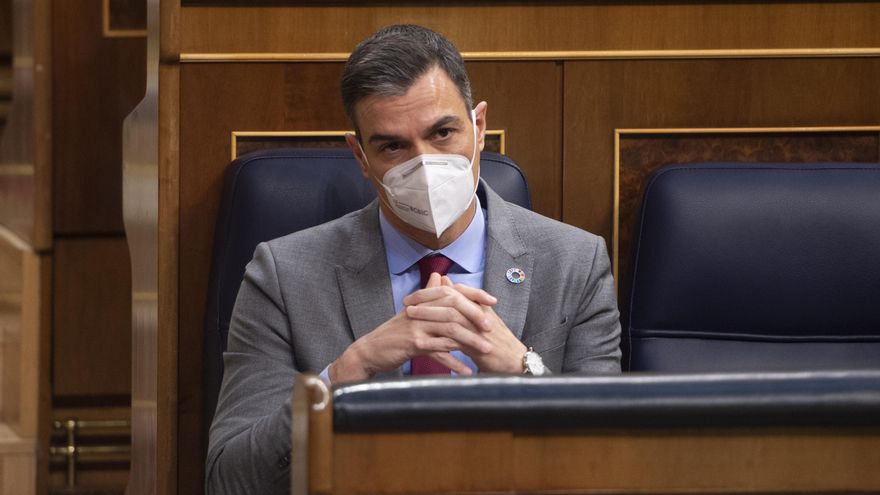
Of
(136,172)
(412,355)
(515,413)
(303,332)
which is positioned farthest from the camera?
(136,172)

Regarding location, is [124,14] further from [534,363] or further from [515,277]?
[534,363]

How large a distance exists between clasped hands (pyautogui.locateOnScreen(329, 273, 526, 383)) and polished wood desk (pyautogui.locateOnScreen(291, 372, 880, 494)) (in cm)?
51

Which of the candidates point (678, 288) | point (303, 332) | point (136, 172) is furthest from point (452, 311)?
point (136, 172)

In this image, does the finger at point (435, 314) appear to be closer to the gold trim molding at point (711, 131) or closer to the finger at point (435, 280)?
the finger at point (435, 280)

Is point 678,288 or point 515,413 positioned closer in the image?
point 515,413

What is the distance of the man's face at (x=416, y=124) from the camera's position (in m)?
1.18

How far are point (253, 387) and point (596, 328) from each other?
1.23 ft

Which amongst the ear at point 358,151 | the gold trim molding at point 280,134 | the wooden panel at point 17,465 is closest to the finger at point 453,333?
the ear at point 358,151

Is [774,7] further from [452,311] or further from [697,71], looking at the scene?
[452,311]

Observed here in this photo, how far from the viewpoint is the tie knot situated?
122cm

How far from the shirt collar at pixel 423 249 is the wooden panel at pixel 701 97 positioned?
0.94ft

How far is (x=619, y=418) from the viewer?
536 mm

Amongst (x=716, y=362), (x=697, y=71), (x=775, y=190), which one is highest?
(x=697, y=71)

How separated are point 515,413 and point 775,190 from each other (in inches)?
33.5
